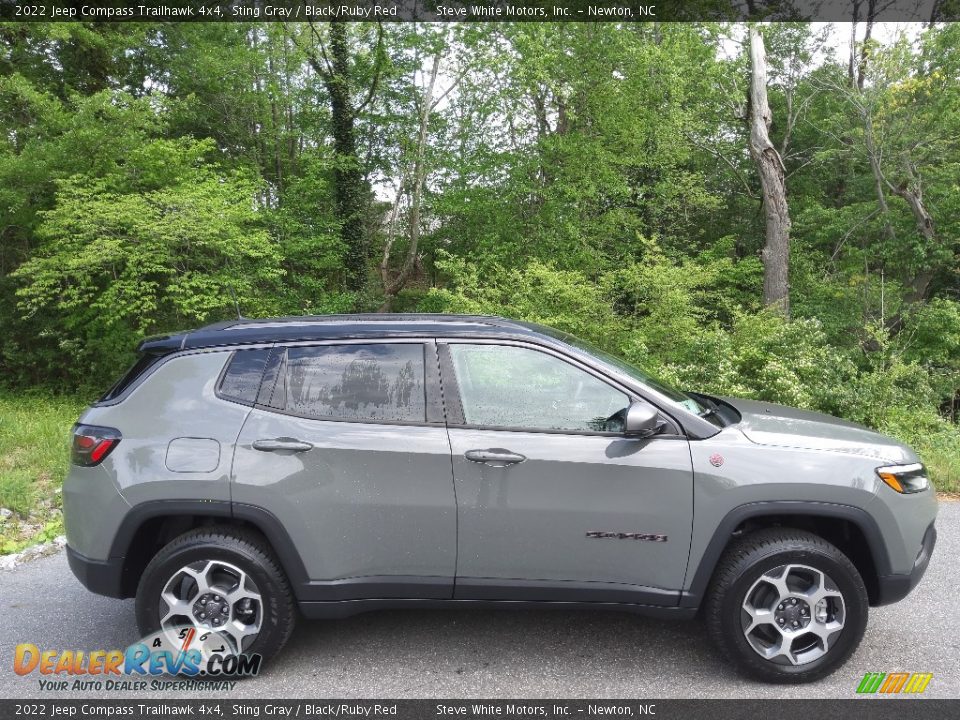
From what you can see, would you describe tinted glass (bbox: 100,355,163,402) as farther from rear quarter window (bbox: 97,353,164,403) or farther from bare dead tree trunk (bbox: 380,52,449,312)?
bare dead tree trunk (bbox: 380,52,449,312)

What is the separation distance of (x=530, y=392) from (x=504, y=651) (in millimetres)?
1354

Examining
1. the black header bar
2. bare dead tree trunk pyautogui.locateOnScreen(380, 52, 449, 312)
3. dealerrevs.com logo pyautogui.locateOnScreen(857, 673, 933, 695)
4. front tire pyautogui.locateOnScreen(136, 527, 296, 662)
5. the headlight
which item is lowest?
dealerrevs.com logo pyautogui.locateOnScreen(857, 673, 933, 695)

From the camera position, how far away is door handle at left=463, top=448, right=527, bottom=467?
2793 mm

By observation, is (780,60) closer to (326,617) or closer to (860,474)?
(860,474)

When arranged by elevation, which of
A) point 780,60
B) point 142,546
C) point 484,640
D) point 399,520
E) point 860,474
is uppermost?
point 780,60

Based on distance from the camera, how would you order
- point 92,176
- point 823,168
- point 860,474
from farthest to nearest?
point 823,168
point 92,176
point 860,474

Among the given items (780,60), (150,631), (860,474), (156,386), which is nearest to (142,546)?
(150,631)

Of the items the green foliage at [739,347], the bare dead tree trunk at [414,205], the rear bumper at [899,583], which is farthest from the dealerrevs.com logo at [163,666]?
the bare dead tree trunk at [414,205]

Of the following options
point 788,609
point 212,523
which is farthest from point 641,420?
point 212,523

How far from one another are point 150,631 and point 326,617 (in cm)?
83

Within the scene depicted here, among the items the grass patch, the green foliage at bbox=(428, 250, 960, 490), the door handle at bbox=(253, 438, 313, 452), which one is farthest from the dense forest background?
the door handle at bbox=(253, 438, 313, 452)

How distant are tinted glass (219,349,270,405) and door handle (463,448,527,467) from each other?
111cm

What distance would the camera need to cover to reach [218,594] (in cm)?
287

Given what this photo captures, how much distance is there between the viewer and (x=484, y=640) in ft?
10.6
